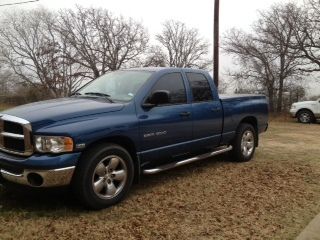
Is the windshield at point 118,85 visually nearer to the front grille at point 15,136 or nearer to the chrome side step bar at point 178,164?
the chrome side step bar at point 178,164

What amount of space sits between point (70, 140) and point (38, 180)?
1.88 feet

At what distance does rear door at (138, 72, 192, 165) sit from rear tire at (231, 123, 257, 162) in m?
1.71

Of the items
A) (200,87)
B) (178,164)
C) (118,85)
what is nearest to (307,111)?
(200,87)

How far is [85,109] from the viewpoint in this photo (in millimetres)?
4906

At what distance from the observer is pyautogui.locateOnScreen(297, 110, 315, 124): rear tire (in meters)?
20.4

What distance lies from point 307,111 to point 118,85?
1675cm

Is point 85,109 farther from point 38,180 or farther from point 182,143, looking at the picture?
point 182,143

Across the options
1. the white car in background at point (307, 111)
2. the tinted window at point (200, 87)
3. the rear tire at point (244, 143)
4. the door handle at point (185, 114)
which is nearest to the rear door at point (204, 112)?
the tinted window at point (200, 87)

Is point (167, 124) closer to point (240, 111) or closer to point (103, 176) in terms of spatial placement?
point (103, 176)

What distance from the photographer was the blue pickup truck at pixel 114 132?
452 centimetres

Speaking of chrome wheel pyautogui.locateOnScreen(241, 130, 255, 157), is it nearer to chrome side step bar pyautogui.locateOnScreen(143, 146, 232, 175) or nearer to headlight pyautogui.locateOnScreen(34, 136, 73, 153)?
chrome side step bar pyautogui.locateOnScreen(143, 146, 232, 175)

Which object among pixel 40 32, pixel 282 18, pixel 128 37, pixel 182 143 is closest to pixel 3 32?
pixel 40 32

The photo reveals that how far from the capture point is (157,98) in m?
5.59

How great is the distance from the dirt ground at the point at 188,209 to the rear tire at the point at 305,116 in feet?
46.4
